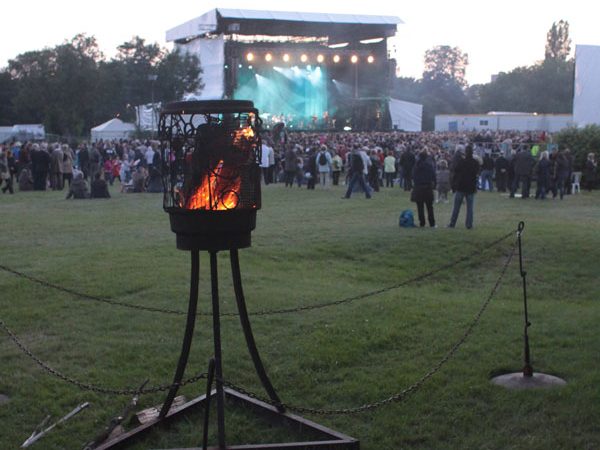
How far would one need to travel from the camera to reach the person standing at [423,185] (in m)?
15.5

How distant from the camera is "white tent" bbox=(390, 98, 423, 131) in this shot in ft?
199

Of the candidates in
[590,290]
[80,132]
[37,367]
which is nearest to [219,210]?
[37,367]

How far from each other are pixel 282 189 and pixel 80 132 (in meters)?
30.5

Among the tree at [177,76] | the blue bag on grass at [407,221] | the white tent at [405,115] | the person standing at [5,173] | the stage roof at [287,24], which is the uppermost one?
the stage roof at [287,24]

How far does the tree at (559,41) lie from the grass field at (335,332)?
356ft

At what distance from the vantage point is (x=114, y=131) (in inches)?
1924

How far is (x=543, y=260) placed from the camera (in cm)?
1261

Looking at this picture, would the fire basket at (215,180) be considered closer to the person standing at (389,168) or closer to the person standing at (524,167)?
the person standing at (524,167)

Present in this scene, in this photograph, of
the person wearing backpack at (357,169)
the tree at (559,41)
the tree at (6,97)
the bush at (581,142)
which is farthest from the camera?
the tree at (559,41)

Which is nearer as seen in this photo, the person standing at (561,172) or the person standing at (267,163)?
the person standing at (561,172)

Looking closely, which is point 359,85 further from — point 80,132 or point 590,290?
point 590,290

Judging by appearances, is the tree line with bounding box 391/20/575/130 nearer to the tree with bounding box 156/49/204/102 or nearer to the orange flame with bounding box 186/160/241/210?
the tree with bounding box 156/49/204/102

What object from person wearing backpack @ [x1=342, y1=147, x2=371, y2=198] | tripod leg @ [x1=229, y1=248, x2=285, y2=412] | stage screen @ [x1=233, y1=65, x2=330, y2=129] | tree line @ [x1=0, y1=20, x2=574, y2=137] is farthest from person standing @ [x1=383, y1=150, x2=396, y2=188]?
stage screen @ [x1=233, y1=65, x2=330, y2=129]

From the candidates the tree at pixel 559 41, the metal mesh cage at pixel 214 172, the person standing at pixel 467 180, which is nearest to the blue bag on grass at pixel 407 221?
the person standing at pixel 467 180
